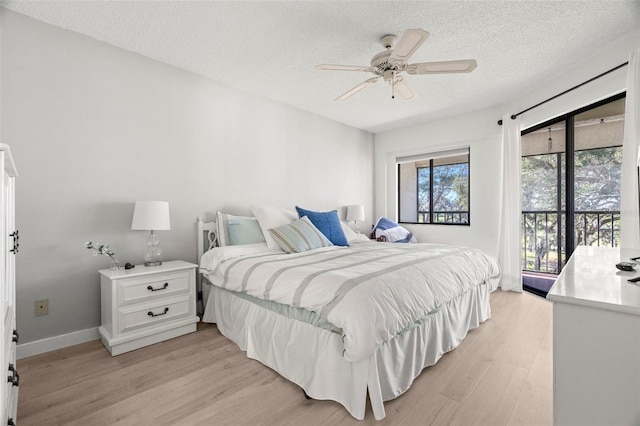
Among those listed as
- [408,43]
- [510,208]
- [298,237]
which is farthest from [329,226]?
[510,208]

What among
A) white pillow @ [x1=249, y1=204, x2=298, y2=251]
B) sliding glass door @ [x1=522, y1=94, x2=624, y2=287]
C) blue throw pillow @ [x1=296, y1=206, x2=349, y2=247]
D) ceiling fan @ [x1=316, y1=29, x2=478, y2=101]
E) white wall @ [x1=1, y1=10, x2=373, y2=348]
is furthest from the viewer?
blue throw pillow @ [x1=296, y1=206, x2=349, y2=247]

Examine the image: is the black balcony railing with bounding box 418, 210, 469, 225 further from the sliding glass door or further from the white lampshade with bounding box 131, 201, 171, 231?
the white lampshade with bounding box 131, 201, 171, 231

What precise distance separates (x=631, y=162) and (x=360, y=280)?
2.44 m

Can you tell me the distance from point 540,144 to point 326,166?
2.87 metres

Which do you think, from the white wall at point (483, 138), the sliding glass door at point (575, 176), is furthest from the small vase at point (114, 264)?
the sliding glass door at point (575, 176)

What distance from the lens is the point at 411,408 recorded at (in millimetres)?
1625

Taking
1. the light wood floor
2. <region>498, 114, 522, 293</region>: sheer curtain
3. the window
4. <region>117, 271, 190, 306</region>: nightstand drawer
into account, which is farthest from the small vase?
<region>498, 114, 522, 293</region>: sheer curtain

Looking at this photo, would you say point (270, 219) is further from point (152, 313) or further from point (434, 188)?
point (434, 188)

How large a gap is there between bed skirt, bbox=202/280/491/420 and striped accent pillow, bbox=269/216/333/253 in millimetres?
672

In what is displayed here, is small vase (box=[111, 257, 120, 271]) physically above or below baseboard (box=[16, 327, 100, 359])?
above

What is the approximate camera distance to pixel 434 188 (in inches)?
201

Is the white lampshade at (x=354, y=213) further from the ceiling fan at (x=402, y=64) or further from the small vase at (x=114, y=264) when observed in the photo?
the small vase at (x=114, y=264)

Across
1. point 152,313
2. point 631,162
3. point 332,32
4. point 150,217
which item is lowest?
point 152,313

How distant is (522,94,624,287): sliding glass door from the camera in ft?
10.3
